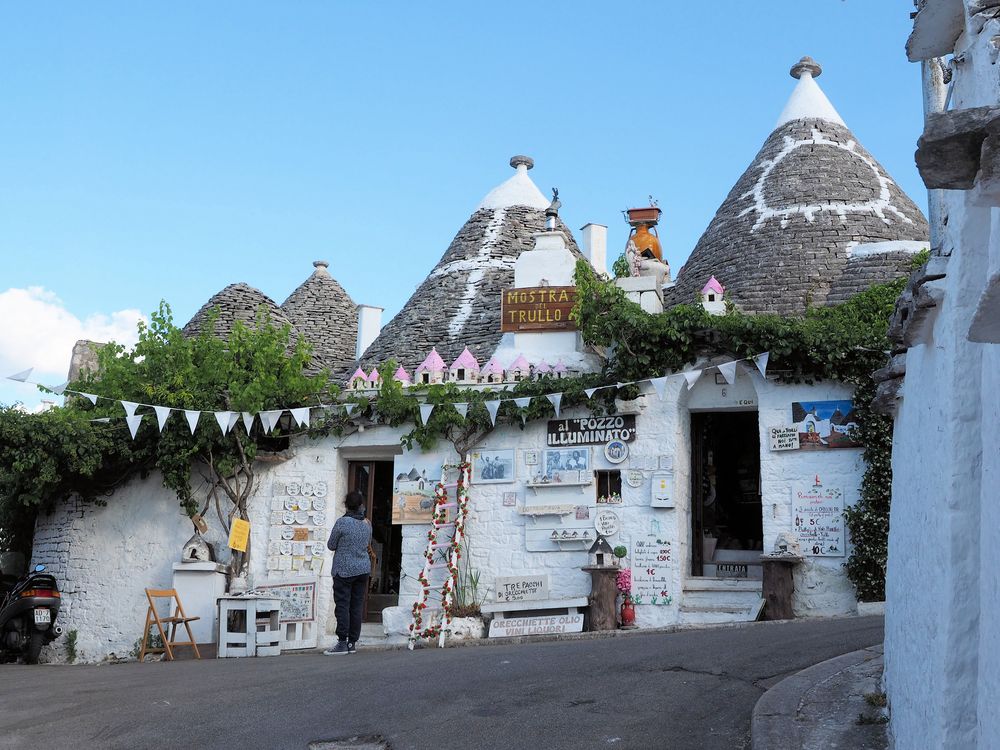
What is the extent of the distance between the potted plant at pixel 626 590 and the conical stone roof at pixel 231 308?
340 inches

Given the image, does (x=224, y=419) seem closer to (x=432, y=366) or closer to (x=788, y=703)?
(x=432, y=366)

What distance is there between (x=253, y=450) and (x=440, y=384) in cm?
247

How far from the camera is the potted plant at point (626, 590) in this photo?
1132cm

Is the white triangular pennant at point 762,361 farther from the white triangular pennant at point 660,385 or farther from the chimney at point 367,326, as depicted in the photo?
the chimney at point 367,326

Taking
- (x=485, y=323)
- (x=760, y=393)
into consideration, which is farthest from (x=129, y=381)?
(x=760, y=393)

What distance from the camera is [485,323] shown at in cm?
1580

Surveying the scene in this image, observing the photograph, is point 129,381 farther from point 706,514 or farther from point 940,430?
point 940,430

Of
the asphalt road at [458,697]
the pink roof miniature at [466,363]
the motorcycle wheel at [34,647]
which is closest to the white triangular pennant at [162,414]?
the motorcycle wheel at [34,647]

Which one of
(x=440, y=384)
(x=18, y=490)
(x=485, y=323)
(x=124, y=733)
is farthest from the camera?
(x=485, y=323)

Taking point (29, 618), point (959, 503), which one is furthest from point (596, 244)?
point (959, 503)

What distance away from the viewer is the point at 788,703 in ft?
18.7

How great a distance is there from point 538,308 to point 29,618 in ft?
24.0

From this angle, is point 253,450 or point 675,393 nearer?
point 675,393

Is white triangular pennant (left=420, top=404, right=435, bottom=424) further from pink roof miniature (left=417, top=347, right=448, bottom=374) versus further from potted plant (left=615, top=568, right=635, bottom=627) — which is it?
potted plant (left=615, top=568, right=635, bottom=627)
